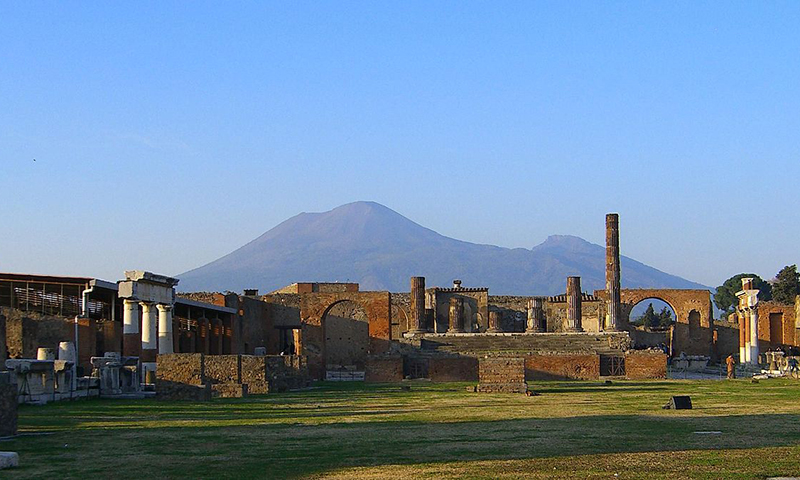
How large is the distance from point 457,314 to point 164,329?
30.7m

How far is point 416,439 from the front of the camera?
603 inches

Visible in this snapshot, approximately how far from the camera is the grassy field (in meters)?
11.9

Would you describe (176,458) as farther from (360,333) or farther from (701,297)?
(701,297)

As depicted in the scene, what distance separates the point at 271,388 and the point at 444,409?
10.7 metres

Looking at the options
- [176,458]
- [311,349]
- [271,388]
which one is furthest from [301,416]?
[311,349]

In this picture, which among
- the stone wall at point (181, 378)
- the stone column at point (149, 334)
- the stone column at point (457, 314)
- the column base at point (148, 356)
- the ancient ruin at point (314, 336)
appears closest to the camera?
the stone wall at point (181, 378)

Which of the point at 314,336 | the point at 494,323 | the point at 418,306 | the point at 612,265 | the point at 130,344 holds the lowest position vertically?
the point at 314,336

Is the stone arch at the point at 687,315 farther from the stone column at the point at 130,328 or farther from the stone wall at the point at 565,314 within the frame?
the stone column at the point at 130,328

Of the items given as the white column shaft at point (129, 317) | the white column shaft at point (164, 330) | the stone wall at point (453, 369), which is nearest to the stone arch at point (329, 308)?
the stone wall at point (453, 369)

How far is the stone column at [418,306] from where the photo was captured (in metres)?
61.5

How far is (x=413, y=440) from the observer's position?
15172mm

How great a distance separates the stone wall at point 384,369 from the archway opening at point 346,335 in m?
22.6

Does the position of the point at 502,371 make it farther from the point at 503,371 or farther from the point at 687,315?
the point at 687,315

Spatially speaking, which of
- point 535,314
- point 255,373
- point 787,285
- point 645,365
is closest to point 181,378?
point 255,373
